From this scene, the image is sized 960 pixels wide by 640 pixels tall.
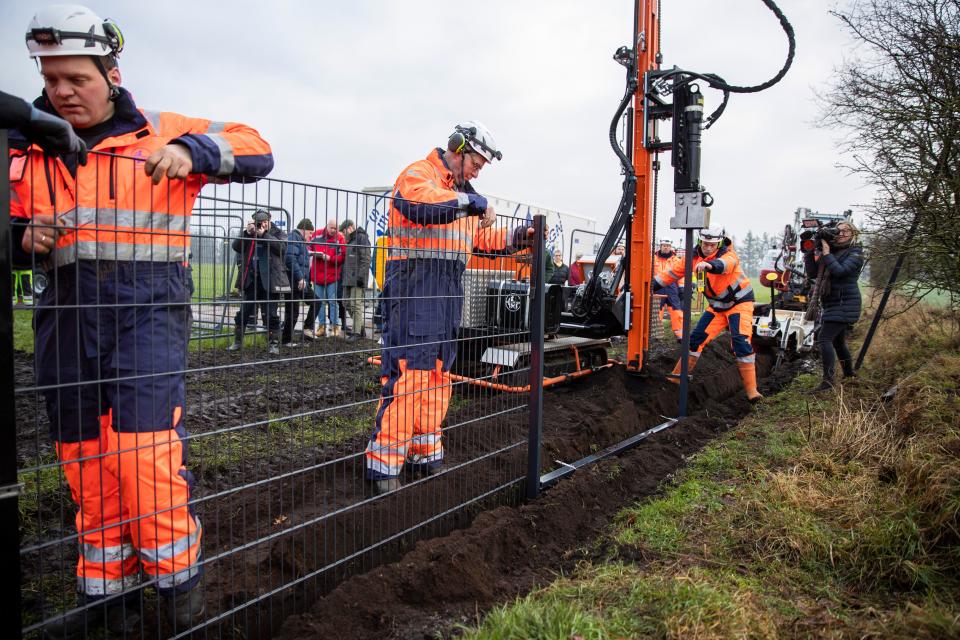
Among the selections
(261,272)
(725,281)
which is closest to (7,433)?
(261,272)

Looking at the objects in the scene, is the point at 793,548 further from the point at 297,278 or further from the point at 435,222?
the point at 297,278

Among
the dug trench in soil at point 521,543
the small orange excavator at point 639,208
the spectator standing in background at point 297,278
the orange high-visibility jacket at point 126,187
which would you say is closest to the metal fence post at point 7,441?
the orange high-visibility jacket at point 126,187

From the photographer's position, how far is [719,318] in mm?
7605

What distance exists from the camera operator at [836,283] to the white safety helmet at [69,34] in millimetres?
7231

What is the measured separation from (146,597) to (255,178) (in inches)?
75.8

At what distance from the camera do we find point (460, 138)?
397cm

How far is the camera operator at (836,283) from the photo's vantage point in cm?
698

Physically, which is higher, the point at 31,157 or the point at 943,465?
the point at 31,157

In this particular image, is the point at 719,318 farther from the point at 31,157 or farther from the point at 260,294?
the point at 31,157

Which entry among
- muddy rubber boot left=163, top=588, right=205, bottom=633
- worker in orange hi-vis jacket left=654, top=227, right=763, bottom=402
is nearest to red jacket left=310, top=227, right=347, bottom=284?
muddy rubber boot left=163, top=588, right=205, bottom=633

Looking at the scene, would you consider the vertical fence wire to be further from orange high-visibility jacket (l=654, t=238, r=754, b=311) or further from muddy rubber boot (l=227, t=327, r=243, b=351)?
orange high-visibility jacket (l=654, t=238, r=754, b=311)

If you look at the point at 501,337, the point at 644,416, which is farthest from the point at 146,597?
the point at 644,416

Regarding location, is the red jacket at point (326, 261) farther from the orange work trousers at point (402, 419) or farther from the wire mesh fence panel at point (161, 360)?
the orange work trousers at point (402, 419)

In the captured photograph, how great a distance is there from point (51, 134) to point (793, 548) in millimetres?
3476
